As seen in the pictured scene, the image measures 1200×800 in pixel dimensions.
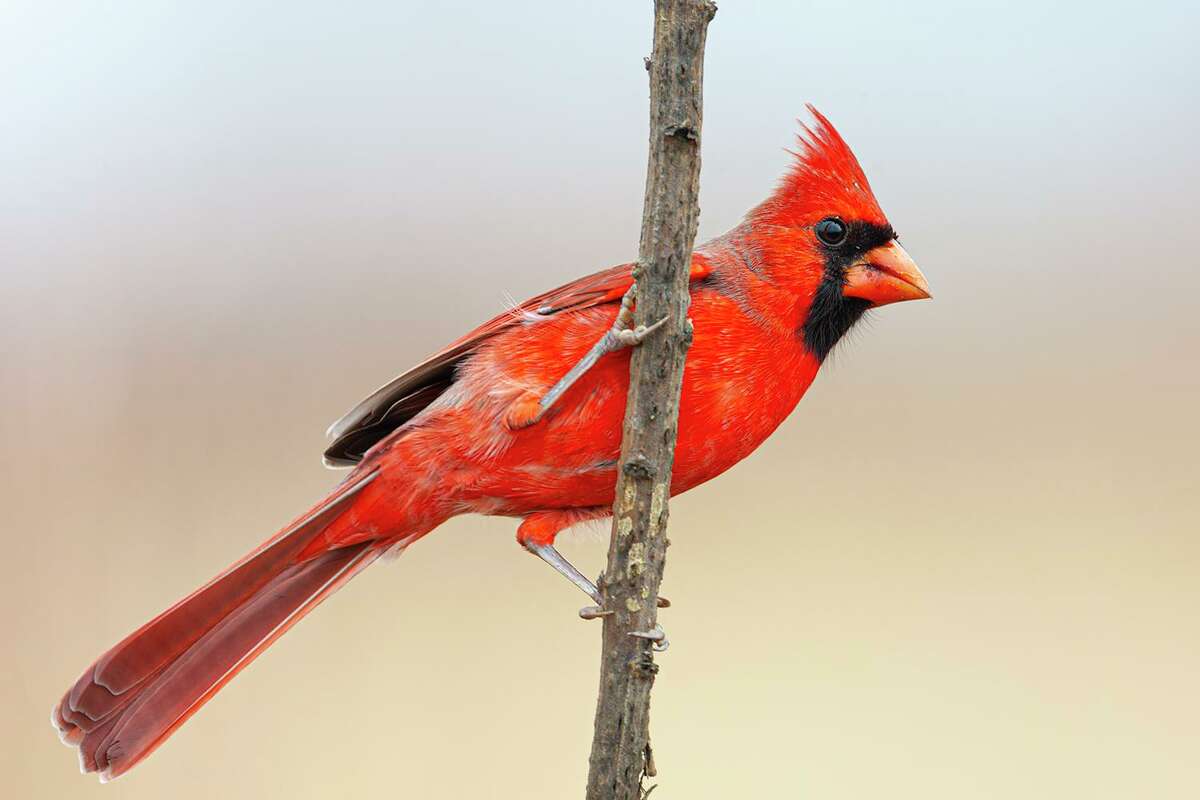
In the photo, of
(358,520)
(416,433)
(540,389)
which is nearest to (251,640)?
(358,520)

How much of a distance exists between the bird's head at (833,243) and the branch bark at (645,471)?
2.26 ft

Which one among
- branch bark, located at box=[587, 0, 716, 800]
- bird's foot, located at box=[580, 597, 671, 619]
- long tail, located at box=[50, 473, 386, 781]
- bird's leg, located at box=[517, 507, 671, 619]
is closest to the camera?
branch bark, located at box=[587, 0, 716, 800]

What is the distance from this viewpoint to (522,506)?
2.58m

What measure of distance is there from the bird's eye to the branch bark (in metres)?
0.77

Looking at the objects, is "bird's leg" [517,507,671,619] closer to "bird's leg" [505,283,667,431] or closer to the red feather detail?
"bird's leg" [505,283,667,431]

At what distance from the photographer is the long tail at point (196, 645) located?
2.44 metres

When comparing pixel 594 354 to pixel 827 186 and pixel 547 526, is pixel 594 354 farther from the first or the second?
pixel 827 186

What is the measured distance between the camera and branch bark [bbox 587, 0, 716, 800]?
75.7 inches

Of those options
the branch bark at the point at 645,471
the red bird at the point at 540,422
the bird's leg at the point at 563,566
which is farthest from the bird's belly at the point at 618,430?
the branch bark at the point at 645,471

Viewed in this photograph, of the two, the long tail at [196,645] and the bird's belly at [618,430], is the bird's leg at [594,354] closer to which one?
the bird's belly at [618,430]

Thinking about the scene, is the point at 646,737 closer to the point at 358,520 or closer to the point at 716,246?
the point at 358,520

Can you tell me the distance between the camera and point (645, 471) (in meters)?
2.00

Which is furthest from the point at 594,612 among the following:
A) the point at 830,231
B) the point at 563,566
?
the point at 830,231

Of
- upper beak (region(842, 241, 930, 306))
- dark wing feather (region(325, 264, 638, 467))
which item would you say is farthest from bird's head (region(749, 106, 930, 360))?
dark wing feather (region(325, 264, 638, 467))
